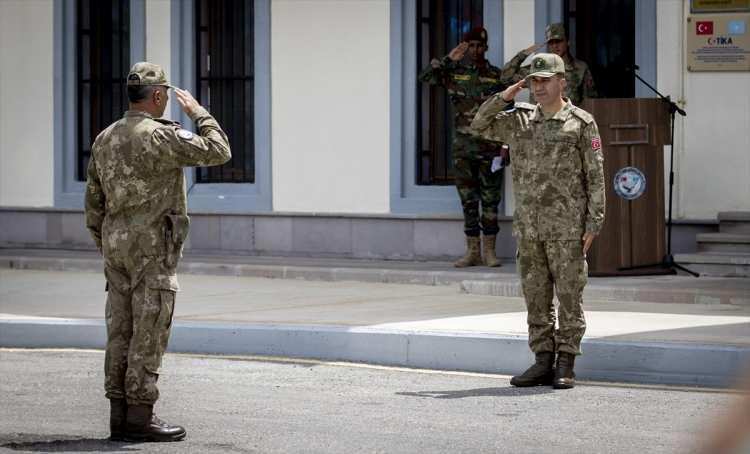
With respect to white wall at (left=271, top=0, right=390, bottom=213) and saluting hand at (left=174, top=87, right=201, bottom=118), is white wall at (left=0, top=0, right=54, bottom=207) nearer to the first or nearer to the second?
white wall at (left=271, top=0, right=390, bottom=213)

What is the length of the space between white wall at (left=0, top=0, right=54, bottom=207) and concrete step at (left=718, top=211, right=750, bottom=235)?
7.83 meters

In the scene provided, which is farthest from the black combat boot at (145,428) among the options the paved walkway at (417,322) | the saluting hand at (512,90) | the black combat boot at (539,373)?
the paved walkway at (417,322)

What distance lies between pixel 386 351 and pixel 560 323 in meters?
1.58

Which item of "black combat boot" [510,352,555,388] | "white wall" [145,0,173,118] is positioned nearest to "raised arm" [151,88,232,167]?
"black combat boot" [510,352,555,388]

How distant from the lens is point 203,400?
791cm

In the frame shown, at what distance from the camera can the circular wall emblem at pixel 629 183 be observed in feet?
42.6

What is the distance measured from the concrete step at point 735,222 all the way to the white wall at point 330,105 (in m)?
3.58

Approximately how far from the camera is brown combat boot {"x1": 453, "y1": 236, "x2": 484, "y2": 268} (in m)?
14.4

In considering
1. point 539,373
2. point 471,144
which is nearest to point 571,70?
point 471,144

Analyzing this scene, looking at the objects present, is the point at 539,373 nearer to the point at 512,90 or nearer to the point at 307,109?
the point at 512,90

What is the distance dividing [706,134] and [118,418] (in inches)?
336

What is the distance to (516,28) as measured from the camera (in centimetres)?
1479

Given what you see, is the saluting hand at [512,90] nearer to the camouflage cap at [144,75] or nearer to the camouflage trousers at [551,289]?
the camouflage trousers at [551,289]

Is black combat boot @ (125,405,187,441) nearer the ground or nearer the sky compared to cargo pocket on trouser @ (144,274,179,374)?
nearer the ground
